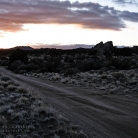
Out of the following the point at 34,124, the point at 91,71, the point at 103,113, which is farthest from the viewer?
the point at 91,71

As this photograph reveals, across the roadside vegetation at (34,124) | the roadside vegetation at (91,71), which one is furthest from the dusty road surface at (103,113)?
the roadside vegetation at (91,71)

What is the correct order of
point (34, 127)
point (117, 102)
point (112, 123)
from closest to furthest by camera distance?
point (34, 127) → point (112, 123) → point (117, 102)

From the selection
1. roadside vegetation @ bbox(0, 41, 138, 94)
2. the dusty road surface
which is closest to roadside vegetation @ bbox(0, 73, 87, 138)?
the dusty road surface

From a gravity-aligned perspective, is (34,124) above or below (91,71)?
above

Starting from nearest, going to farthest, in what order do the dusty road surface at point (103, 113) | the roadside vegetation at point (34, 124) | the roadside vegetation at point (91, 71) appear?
1. the roadside vegetation at point (34, 124)
2. the dusty road surface at point (103, 113)
3. the roadside vegetation at point (91, 71)

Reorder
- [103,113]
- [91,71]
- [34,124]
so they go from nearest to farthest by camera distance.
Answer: [34,124]
[103,113]
[91,71]

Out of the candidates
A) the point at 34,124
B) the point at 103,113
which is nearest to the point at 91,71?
the point at 103,113

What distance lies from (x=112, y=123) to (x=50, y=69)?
32.3 meters

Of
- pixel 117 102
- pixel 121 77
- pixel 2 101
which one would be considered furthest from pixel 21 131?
pixel 121 77

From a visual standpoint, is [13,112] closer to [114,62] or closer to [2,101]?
[2,101]

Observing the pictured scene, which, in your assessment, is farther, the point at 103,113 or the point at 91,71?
the point at 91,71

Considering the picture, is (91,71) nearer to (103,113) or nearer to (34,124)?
(103,113)

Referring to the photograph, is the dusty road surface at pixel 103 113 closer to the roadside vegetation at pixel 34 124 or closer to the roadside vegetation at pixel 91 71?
the roadside vegetation at pixel 34 124

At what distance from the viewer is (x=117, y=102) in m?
16.6
